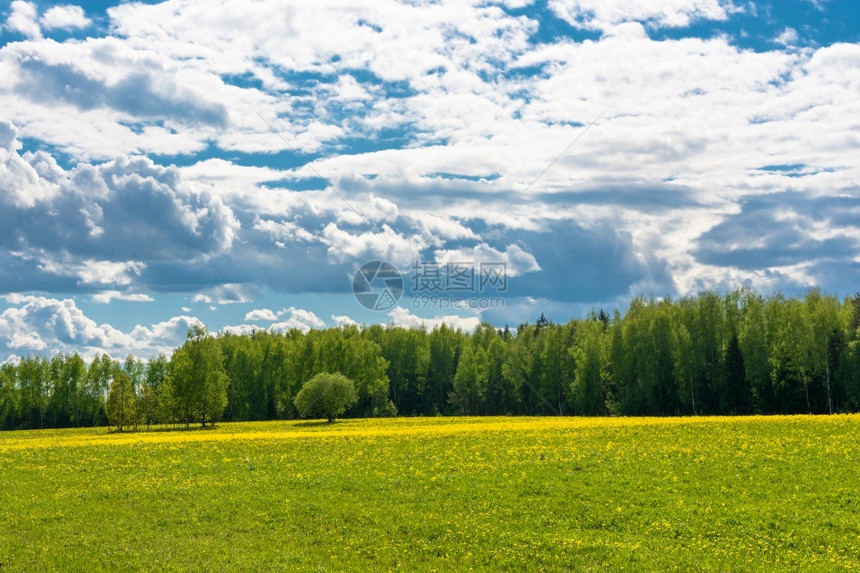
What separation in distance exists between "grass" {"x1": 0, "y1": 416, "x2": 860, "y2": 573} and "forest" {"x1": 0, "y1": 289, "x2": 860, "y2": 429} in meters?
48.1

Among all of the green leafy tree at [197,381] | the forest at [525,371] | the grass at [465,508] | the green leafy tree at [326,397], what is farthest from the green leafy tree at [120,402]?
the grass at [465,508]

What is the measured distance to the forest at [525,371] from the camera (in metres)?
87.9

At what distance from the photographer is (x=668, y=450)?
38188 mm

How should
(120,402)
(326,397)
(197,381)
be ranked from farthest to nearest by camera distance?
(120,402) < (197,381) < (326,397)

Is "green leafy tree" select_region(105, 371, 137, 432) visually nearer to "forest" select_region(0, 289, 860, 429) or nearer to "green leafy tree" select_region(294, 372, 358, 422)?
→ "forest" select_region(0, 289, 860, 429)

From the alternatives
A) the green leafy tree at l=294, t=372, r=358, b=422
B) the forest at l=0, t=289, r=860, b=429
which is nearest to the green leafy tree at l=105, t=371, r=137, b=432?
Answer: the forest at l=0, t=289, r=860, b=429

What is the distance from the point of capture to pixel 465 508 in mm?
28031

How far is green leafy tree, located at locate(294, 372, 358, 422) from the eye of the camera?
9131cm

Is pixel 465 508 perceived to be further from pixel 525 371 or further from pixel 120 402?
pixel 525 371

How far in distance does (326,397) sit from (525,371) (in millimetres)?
49091

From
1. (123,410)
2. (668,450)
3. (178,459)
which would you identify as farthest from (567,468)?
(123,410)

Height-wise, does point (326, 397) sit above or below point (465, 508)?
above

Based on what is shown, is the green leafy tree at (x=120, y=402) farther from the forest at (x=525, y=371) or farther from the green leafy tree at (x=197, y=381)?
the green leafy tree at (x=197, y=381)

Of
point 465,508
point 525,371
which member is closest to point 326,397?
point 525,371
